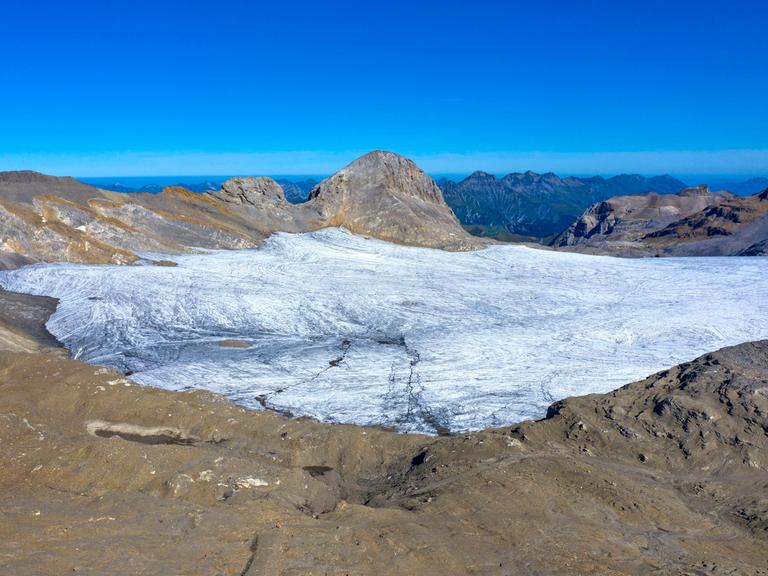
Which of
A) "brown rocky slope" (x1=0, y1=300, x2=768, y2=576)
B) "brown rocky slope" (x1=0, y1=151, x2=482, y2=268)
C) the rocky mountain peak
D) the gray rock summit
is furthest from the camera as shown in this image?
the rocky mountain peak

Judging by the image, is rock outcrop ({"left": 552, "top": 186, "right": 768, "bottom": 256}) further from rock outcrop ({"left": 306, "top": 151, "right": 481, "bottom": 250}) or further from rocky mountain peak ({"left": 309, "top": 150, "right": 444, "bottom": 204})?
rocky mountain peak ({"left": 309, "top": 150, "right": 444, "bottom": 204})

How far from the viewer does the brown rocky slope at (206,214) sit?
38.4 m

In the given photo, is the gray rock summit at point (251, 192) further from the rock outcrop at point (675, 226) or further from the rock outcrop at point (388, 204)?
the rock outcrop at point (675, 226)

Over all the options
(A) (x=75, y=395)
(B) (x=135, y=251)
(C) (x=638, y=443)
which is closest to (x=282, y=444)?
(A) (x=75, y=395)

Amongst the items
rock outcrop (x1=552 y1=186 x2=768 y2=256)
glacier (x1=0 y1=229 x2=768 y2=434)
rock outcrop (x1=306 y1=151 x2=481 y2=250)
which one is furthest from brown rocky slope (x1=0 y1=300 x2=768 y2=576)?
rock outcrop (x1=552 y1=186 x2=768 y2=256)

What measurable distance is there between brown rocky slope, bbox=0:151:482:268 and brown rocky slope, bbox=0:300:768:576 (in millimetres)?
23856

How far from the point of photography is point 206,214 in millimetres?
51531

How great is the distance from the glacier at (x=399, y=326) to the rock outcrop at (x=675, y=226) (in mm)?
19869

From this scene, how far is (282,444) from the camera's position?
1512 centimetres

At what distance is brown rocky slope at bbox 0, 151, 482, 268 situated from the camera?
1513 inches

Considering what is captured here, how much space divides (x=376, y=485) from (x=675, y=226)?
264 ft

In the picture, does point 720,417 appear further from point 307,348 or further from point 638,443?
point 307,348

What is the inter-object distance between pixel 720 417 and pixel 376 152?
5517 centimetres

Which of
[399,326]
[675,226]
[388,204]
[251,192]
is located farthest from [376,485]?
[675,226]
